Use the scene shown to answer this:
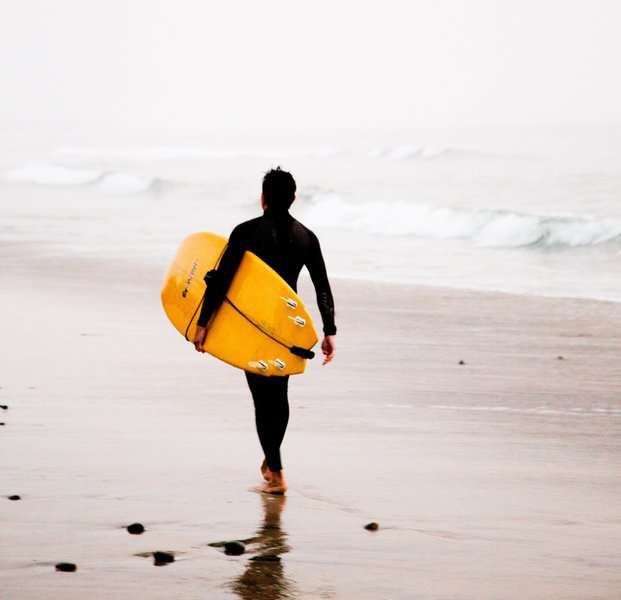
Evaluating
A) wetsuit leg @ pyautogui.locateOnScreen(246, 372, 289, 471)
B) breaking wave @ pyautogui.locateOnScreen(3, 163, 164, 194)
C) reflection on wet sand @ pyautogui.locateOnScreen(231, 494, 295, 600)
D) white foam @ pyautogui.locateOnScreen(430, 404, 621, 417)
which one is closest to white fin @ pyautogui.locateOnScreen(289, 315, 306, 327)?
wetsuit leg @ pyautogui.locateOnScreen(246, 372, 289, 471)

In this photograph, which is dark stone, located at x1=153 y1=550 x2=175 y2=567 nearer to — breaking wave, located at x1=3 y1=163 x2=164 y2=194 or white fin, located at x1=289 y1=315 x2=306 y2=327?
white fin, located at x1=289 y1=315 x2=306 y2=327

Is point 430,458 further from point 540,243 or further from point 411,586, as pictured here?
→ point 540,243

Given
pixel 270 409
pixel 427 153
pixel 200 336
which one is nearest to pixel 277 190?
pixel 200 336

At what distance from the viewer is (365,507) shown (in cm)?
498

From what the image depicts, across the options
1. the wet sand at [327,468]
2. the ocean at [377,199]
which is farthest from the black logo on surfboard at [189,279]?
the ocean at [377,199]

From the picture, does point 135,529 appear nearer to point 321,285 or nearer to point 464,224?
point 321,285

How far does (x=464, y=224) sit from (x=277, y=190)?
2264 cm

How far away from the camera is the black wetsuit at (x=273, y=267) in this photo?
5273mm

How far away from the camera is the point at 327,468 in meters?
5.67

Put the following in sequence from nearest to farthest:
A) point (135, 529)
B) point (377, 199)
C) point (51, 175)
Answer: point (135, 529), point (377, 199), point (51, 175)

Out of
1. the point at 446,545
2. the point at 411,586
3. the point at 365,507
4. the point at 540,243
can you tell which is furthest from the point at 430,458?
the point at 540,243

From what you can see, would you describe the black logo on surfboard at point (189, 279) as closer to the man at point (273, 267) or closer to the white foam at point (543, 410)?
the man at point (273, 267)

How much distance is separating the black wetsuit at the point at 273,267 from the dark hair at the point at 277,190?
0.12ft

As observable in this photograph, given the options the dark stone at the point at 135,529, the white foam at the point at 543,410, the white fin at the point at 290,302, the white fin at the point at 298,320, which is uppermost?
the white fin at the point at 290,302
